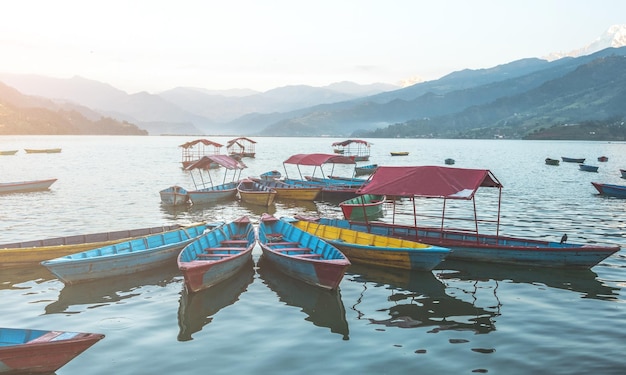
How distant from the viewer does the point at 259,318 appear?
15523 millimetres

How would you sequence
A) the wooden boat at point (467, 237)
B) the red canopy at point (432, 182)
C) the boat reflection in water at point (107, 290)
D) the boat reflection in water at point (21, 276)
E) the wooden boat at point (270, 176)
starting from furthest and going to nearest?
the wooden boat at point (270, 176) → the red canopy at point (432, 182) → the wooden boat at point (467, 237) → the boat reflection in water at point (21, 276) → the boat reflection in water at point (107, 290)

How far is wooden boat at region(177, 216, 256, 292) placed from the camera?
16.6m

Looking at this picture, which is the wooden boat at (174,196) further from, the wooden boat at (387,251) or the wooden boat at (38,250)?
the wooden boat at (387,251)

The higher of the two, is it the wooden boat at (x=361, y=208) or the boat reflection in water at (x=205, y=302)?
the wooden boat at (x=361, y=208)

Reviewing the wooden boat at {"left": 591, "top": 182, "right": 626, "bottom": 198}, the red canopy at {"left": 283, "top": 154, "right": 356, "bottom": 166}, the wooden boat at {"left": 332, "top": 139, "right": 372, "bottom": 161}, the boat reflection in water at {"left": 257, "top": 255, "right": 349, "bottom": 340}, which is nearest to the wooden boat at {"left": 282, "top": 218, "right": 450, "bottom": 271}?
the boat reflection in water at {"left": 257, "top": 255, "right": 349, "bottom": 340}

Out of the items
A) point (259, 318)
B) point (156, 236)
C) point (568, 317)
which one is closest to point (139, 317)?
point (259, 318)

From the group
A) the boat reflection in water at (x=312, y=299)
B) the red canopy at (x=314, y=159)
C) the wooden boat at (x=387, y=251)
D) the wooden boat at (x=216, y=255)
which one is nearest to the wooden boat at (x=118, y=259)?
the wooden boat at (x=216, y=255)

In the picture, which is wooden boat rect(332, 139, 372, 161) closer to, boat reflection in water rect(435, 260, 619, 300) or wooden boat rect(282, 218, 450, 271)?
wooden boat rect(282, 218, 450, 271)

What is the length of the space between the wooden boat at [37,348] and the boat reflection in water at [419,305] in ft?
29.1

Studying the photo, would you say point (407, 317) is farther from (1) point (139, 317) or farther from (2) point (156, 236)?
(2) point (156, 236)

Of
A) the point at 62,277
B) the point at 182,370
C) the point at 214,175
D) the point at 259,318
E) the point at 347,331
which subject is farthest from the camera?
the point at 214,175

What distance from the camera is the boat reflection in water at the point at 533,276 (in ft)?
61.1

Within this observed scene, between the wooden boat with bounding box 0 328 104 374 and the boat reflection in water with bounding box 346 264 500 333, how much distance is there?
29.1 ft

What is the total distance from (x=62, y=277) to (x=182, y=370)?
853 cm
